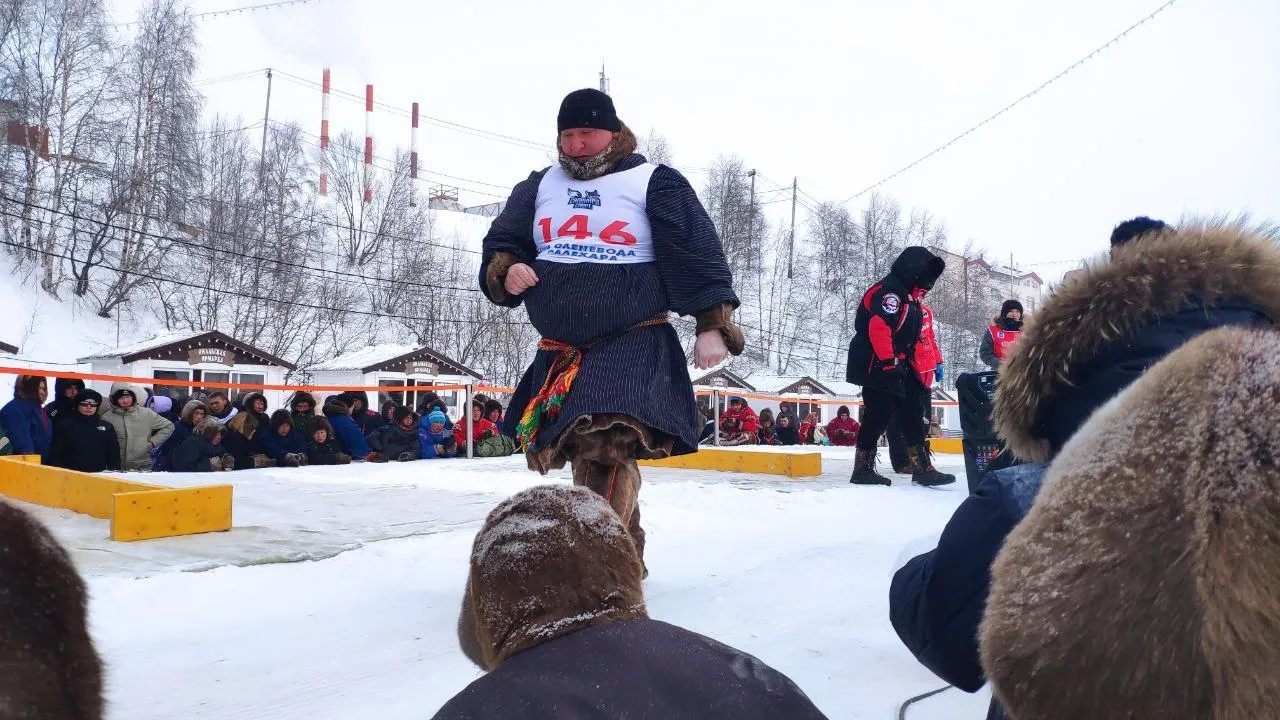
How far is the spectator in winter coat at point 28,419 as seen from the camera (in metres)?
6.97

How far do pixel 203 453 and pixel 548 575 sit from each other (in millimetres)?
7953

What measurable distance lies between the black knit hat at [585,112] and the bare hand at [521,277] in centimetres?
46

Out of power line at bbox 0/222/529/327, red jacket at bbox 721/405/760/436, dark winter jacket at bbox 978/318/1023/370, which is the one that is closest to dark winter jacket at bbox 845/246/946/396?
dark winter jacket at bbox 978/318/1023/370

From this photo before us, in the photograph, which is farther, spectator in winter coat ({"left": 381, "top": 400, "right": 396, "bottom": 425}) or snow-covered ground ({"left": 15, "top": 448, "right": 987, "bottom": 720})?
spectator in winter coat ({"left": 381, "top": 400, "right": 396, "bottom": 425})

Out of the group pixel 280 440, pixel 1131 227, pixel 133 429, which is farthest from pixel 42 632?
pixel 280 440

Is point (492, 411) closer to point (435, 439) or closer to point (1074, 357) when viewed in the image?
point (435, 439)

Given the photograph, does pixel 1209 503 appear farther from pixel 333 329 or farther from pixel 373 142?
pixel 373 142

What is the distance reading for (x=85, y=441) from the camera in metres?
7.43

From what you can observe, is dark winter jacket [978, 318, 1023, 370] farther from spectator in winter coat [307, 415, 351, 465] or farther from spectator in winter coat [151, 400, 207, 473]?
spectator in winter coat [151, 400, 207, 473]

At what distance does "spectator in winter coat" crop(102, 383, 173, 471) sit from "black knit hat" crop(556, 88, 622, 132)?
6965 millimetres

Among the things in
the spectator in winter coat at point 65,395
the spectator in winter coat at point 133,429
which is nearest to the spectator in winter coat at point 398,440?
the spectator in winter coat at point 133,429

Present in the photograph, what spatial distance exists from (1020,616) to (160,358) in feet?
71.6

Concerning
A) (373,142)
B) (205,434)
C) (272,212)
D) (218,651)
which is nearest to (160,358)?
(205,434)

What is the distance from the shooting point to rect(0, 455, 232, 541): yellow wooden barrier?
3506 mm
